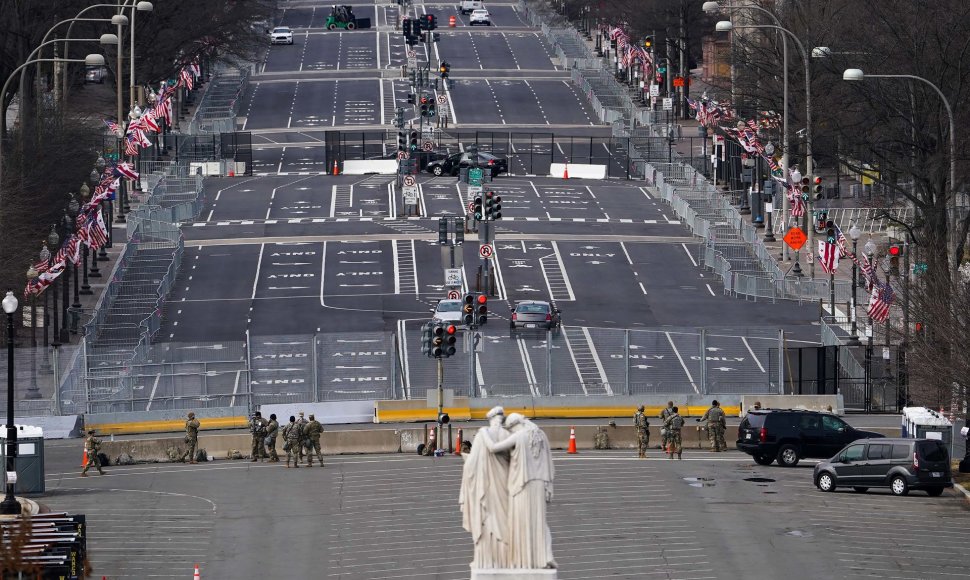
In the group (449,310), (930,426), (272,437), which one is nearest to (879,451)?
(930,426)

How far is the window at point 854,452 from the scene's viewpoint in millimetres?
48906

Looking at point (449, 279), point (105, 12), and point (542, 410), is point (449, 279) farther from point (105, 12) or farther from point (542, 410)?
point (105, 12)

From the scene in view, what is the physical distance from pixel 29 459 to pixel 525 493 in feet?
75.1

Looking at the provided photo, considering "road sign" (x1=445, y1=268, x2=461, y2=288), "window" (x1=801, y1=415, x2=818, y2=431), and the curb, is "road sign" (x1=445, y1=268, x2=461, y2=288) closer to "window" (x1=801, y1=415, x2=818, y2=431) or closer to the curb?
"window" (x1=801, y1=415, x2=818, y2=431)

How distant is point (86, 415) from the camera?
199ft

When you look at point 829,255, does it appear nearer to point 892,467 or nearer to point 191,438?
point 892,467

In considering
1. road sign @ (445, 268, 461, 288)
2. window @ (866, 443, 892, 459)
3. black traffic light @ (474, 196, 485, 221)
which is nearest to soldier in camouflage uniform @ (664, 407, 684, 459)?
window @ (866, 443, 892, 459)

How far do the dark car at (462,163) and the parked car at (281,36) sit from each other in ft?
187

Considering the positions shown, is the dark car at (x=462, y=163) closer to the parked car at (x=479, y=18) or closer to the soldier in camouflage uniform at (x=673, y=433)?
the soldier in camouflage uniform at (x=673, y=433)

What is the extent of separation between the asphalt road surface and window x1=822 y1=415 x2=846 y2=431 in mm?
1437

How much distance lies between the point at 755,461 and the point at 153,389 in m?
17.6

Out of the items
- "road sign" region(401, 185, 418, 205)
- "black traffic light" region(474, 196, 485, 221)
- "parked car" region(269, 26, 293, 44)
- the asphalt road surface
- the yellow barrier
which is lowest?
the yellow barrier

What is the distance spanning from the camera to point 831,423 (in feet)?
178

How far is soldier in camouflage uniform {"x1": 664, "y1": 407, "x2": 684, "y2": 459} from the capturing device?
53688mm
